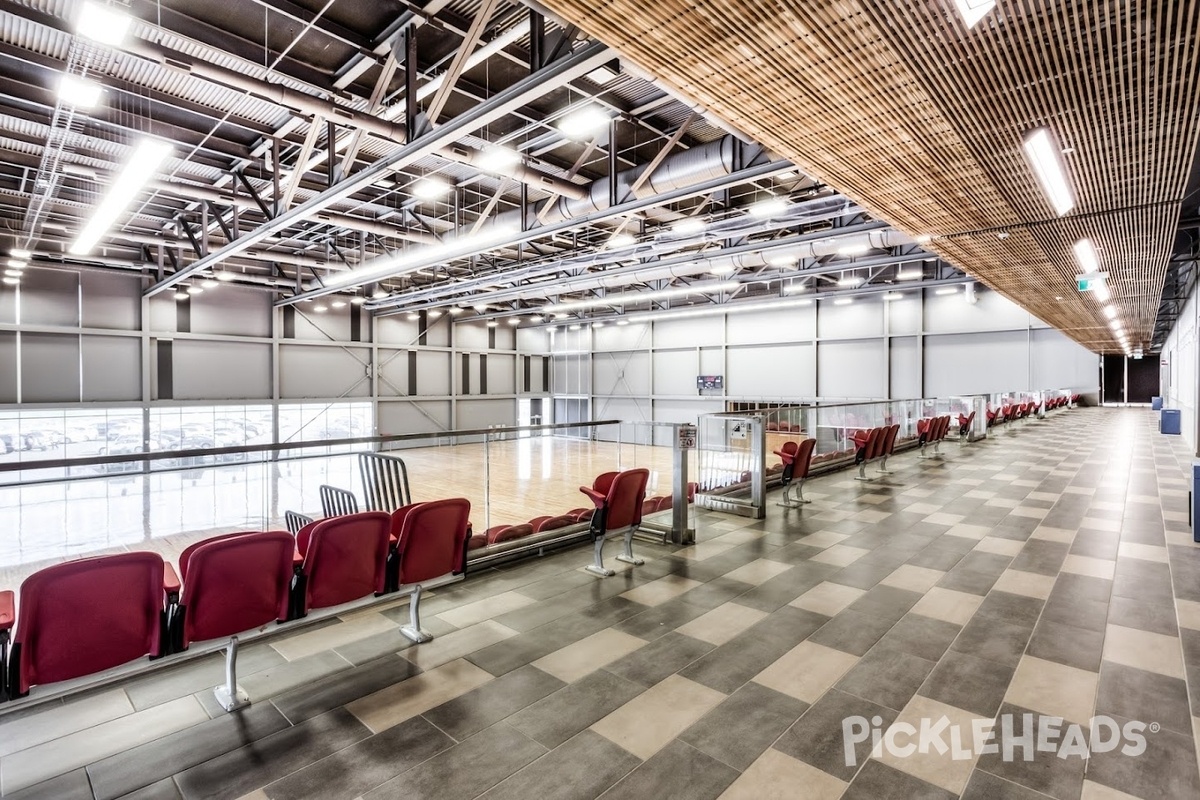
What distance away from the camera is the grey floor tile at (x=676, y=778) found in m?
2.14

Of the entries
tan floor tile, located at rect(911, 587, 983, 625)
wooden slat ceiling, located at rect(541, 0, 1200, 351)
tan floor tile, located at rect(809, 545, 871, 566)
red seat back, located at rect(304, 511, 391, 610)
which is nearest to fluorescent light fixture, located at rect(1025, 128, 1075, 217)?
wooden slat ceiling, located at rect(541, 0, 1200, 351)

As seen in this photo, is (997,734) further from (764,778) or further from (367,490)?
(367,490)

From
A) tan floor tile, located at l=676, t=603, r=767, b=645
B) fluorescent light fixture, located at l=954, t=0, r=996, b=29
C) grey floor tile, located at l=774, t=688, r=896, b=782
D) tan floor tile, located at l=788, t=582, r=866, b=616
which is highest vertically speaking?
fluorescent light fixture, located at l=954, t=0, r=996, b=29

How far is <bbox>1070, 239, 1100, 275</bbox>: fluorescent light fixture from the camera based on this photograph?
7.42 metres

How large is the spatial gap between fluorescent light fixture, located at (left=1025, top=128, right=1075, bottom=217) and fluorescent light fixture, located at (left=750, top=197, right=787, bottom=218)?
10.3ft

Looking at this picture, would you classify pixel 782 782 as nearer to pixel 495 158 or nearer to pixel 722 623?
pixel 722 623

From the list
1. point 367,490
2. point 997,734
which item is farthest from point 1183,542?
point 367,490

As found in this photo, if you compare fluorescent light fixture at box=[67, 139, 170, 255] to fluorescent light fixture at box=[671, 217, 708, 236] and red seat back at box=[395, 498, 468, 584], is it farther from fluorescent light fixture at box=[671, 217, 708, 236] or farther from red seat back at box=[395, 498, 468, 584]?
fluorescent light fixture at box=[671, 217, 708, 236]

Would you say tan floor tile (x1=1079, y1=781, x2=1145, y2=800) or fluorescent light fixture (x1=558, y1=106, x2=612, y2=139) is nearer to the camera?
tan floor tile (x1=1079, y1=781, x2=1145, y2=800)

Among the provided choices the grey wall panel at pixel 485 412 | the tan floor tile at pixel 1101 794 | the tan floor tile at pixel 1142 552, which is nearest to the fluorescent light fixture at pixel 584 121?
the tan floor tile at pixel 1101 794

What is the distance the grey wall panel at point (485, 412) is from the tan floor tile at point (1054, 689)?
23.2m

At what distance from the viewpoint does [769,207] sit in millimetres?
8305

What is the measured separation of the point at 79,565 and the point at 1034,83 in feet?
18.1

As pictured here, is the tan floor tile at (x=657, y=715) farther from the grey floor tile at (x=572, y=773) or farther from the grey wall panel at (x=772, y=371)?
the grey wall panel at (x=772, y=371)
